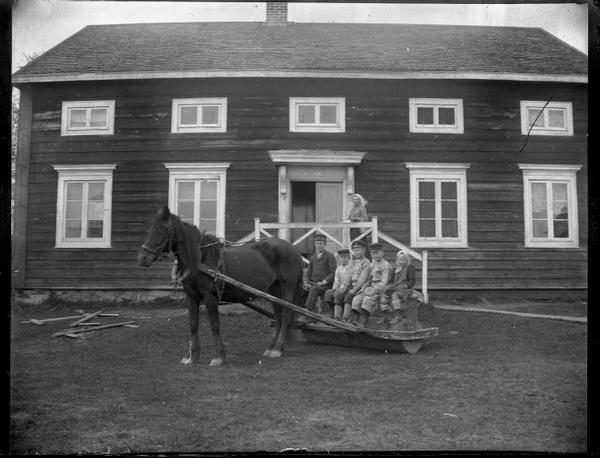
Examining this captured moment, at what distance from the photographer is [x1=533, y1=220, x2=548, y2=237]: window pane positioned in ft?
26.8

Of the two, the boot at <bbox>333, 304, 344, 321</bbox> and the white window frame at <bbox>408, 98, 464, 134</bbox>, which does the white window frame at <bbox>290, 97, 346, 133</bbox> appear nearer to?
the white window frame at <bbox>408, 98, 464, 134</bbox>

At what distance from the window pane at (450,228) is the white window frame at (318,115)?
3004mm

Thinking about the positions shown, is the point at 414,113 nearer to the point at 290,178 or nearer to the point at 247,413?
the point at 290,178

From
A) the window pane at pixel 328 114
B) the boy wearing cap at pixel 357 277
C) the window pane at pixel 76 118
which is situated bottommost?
the boy wearing cap at pixel 357 277

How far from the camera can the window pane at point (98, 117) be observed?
31.4 ft

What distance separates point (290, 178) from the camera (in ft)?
35.0

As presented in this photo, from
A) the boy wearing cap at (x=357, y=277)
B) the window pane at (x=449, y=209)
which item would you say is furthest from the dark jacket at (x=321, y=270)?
the window pane at (x=449, y=209)

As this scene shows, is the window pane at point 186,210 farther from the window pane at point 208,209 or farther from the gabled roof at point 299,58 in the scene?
the gabled roof at point 299,58

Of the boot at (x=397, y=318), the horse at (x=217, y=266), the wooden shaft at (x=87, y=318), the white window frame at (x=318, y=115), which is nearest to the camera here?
the horse at (x=217, y=266)

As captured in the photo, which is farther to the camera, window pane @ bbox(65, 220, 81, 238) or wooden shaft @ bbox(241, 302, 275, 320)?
window pane @ bbox(65, 220, 81, 238)

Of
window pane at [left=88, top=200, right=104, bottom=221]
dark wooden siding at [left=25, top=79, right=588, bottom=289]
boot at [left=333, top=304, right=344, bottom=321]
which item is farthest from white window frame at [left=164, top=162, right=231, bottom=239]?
boot at [left=333, top=304, right=344, bottom=321]

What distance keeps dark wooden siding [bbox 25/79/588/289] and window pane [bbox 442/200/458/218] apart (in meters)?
0.49

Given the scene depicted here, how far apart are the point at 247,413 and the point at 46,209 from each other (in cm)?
303

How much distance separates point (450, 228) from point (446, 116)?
241 cm
